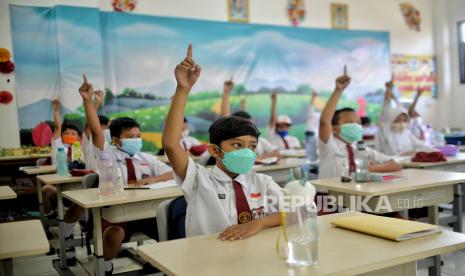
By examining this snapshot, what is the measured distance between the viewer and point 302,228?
1.28m

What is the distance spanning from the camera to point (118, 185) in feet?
9.40

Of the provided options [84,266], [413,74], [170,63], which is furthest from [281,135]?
[413,74]

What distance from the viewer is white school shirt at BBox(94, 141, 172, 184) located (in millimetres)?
3334

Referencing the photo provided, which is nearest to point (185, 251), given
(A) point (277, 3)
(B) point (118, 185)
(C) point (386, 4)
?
(B) point (118, 185)

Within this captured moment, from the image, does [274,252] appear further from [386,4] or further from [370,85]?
[386,4]

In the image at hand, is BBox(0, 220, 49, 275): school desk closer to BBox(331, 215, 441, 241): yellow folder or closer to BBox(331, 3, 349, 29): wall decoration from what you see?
BBox(331, 215, 441, 241): yellow folder

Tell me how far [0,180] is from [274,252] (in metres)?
5.21

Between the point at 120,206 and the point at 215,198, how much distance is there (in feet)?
3.14

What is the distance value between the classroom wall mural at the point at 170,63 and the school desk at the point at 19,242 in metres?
4.27

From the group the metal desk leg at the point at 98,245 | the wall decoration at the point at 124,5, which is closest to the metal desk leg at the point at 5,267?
the metal desk leg at the point at 98,245

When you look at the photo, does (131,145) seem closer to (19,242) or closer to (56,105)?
(19,242)

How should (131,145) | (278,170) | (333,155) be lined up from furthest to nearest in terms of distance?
1. (278,170)
2. (333,155)
3. (131,145)

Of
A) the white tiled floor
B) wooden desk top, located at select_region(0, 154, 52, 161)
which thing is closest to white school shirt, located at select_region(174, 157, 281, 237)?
the white tiled floor

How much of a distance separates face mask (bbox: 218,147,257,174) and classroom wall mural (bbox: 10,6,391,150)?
459 centimetres
